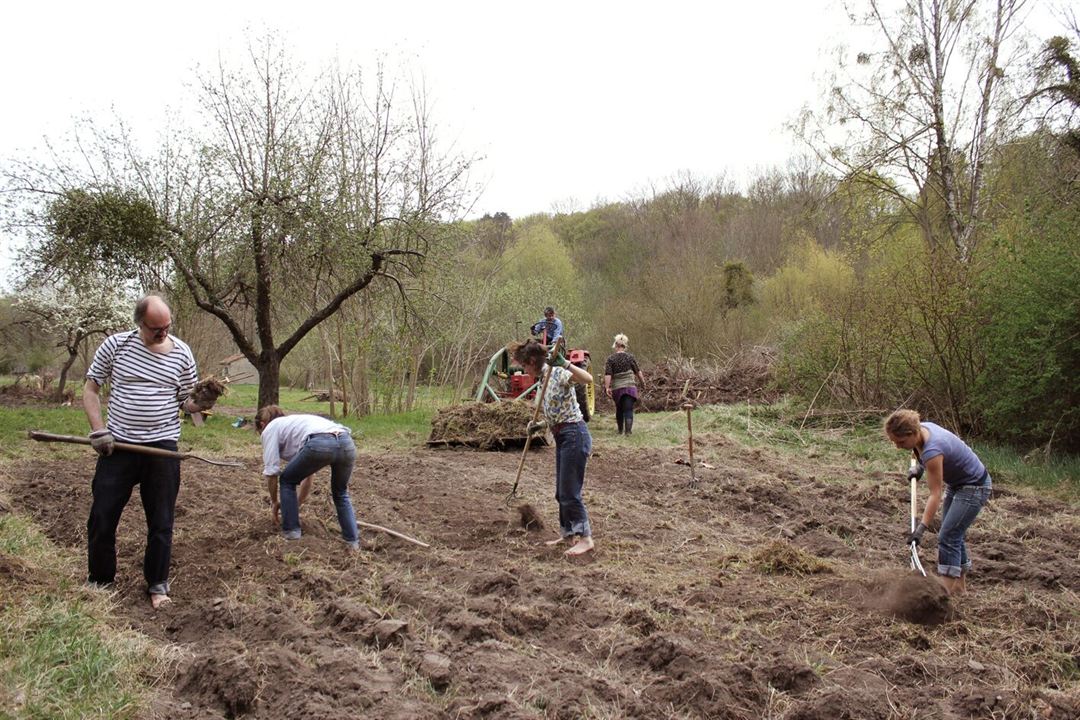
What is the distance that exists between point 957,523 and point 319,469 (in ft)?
13.7

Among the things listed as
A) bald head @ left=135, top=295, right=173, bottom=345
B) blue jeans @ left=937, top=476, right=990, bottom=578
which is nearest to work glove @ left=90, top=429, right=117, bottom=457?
bald head @ left=135, top=295, right=173, bottom=345

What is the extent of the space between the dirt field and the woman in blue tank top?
276 millimetres

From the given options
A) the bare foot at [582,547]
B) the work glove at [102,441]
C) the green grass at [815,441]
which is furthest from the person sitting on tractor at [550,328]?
the work glove at [102,441]

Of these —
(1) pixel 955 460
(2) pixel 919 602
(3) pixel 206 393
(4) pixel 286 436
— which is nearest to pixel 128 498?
(3) pixel 206 393

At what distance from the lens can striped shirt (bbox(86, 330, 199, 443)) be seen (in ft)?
14.9

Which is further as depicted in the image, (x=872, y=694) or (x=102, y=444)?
(x=102, y=444)

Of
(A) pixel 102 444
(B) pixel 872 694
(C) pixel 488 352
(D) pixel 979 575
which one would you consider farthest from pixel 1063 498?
(C) pixel 488 352

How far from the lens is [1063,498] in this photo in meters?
8.55

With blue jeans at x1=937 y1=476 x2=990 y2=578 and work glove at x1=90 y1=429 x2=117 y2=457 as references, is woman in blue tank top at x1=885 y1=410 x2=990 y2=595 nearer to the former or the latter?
blue jeans at x1=937 y1=476 x2=990 y2=578

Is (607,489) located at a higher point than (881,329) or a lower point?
lower

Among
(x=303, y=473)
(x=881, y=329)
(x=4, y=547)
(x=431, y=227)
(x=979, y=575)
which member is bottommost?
(x=979, y=575)

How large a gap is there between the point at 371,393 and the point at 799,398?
9726mm

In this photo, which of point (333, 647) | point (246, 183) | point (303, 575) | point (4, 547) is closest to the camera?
point (333, 647)

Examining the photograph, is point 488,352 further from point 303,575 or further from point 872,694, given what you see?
point 872,694
